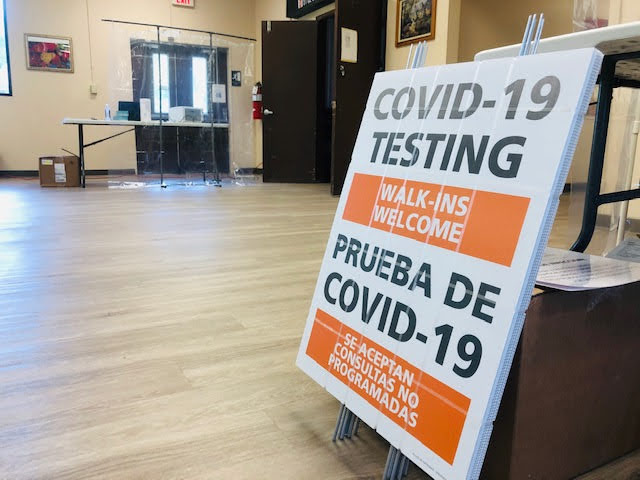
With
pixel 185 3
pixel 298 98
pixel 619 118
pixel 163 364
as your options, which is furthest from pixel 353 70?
pixel 163 364

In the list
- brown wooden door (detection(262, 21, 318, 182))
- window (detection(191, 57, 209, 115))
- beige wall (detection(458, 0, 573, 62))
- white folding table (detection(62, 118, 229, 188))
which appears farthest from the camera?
window (detection(191, 57, 209, 115))

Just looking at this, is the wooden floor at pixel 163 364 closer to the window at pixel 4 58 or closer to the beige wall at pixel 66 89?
the beige wall at pixel 66 89

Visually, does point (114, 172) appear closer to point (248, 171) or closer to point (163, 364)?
point (248, 171)

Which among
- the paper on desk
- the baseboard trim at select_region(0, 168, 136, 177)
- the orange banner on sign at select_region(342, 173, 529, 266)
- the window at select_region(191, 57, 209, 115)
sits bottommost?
the baseboard trim at select_region(0, 168, 136, 177)

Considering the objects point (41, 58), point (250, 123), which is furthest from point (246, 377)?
point (41, 58)

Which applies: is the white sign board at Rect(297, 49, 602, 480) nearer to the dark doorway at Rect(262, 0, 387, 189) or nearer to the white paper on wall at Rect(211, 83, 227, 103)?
the dark doorway at Rect(262, 0, 387, 189)

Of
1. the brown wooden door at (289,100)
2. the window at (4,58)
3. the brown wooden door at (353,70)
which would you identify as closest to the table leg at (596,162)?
the brown wooden door at (353,70)

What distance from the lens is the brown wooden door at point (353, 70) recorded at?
479 centimetres

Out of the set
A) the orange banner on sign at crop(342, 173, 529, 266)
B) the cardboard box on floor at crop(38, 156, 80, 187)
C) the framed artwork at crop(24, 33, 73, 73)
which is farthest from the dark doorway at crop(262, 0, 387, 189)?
the orange banner on sign at crop(342, 173, 529, 266)

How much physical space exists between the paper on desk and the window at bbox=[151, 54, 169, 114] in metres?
5.42

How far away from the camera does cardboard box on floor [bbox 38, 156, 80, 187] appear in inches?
215

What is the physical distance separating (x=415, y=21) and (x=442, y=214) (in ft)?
13.8

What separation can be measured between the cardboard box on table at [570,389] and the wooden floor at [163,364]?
0.08 metres

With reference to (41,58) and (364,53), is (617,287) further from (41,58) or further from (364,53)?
(41,58)
